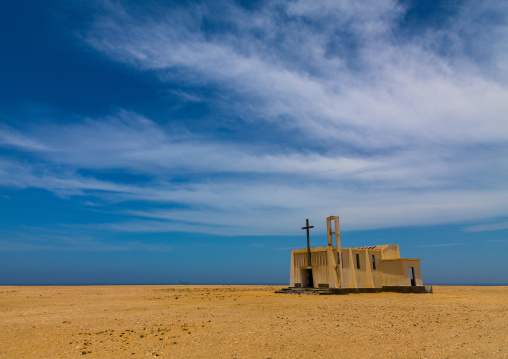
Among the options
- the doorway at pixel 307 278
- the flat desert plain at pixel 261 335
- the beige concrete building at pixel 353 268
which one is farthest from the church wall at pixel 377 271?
the flat desert plain at pixel 261 335

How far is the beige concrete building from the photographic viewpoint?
1380 inches

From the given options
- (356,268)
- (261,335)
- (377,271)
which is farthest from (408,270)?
(261,335)

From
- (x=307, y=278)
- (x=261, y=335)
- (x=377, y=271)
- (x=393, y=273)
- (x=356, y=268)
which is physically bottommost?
(x=261, y=335)

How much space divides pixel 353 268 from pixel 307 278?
5056 millimetres

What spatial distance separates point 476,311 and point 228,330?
42.8ft

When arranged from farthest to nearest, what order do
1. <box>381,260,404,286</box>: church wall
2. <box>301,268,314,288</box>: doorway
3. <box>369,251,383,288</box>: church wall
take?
1. <box>381,260,404,286</box>: church wall
2. <box>369,251,383,288</box>: church wall
3. <box>301,268,314,288</box>: doorway

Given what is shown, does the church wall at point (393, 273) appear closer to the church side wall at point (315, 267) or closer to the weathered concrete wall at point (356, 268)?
the weathered concrete wall at point (356, 268)

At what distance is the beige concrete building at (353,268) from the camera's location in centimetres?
3506

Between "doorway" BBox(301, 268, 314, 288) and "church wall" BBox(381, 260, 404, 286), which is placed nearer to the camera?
"doorway" BBox(301, 268, 314, 288)

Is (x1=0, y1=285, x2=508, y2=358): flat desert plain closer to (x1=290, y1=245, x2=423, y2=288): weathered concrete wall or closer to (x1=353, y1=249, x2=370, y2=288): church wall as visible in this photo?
(x1=290, y1=245, x2=423, y2=288): weathered concrete wall

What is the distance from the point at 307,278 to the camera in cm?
3822

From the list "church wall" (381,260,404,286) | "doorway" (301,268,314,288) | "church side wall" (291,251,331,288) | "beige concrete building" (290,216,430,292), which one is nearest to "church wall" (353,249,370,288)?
"beige concrete building" (290,216,430,292)

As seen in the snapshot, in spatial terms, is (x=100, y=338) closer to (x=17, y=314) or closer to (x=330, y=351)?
(x=330, y=351)

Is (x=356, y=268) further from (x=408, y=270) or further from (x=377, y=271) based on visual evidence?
(x=408, y=270)
